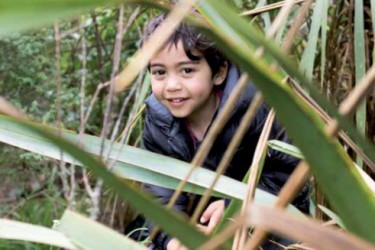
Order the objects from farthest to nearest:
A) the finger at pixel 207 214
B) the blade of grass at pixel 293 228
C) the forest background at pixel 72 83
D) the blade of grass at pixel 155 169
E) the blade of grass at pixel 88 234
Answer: the forest background at pixel 72 83 < the finger at pixel 207 214 < the blade of grass at pixel 155 169 < the blade of grass at pixel 88 234 < the blade of grass at pixel 293 228

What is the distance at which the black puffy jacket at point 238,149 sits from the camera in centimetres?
154

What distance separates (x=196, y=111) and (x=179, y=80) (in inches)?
3.4

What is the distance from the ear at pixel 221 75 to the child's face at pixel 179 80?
0.13ft

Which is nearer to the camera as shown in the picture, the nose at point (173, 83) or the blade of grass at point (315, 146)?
the blade of grass at point (315, 146)

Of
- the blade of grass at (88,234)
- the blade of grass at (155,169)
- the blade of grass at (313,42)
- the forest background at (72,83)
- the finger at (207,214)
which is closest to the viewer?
the blade of grass at (88,234)

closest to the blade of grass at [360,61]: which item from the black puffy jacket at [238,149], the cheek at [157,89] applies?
the black puffy jacket at [238,149]

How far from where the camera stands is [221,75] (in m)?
1.59

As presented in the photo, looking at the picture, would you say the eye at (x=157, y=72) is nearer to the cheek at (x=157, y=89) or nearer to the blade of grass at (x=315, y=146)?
the cheek at (x=157, y=89)

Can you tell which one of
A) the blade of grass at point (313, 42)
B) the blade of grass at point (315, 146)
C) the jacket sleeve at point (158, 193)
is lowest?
the jacket sleeve at point (158, 193)

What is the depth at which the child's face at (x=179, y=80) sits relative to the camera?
1.49m

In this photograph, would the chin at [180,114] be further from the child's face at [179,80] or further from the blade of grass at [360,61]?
the blade of grass at [360,61]

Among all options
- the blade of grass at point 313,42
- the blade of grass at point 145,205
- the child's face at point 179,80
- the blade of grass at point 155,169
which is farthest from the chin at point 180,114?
the blade of grass at point 145,205

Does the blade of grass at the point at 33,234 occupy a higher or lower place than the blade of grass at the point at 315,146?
lower

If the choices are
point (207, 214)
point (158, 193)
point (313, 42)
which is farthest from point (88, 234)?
point (158, 193)
